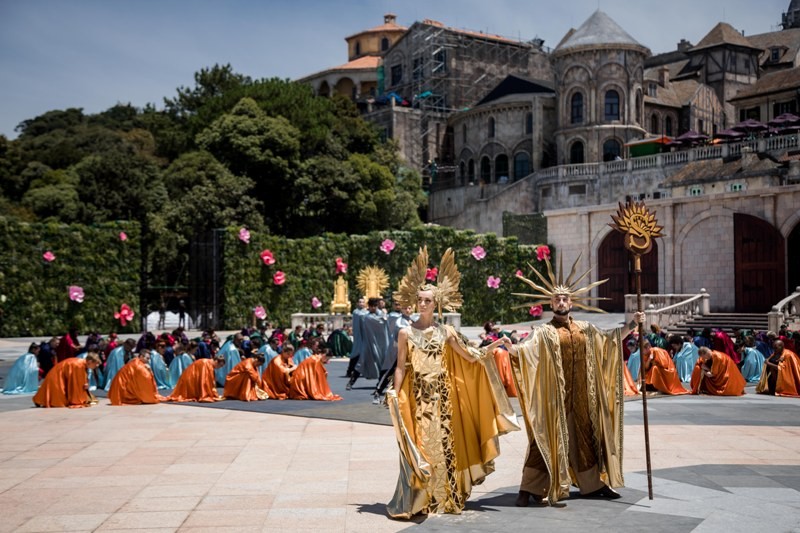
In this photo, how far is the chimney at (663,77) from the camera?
6712 centimetres

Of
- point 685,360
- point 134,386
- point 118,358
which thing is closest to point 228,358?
point 118,358

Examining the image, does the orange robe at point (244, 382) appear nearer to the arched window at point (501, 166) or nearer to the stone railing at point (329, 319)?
the stone railing at point (329, 319)

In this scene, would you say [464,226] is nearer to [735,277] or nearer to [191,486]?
[735,277]

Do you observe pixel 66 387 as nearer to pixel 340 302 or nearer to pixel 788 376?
pixel 788 376

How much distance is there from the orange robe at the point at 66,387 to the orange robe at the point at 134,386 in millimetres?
523

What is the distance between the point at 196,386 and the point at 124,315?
18659 mm

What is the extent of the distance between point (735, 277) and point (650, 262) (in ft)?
13.4

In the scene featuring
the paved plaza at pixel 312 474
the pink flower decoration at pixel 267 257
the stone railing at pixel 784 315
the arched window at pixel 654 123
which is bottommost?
the paved plaza at pixel 312 474

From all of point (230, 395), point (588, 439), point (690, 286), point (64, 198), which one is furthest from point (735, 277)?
point (64, 198)

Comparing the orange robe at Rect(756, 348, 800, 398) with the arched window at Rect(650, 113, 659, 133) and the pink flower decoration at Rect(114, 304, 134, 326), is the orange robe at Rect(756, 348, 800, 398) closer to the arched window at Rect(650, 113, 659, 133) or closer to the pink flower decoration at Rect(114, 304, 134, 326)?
the pink flower decoration at Rect(114, 304, 134, 326)

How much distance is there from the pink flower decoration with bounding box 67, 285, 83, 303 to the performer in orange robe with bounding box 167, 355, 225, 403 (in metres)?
18.0

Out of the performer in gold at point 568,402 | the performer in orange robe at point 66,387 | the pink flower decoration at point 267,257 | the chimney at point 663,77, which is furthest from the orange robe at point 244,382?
the chimney at point 663,77

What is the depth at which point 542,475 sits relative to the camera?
25.9ft

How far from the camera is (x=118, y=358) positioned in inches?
706
